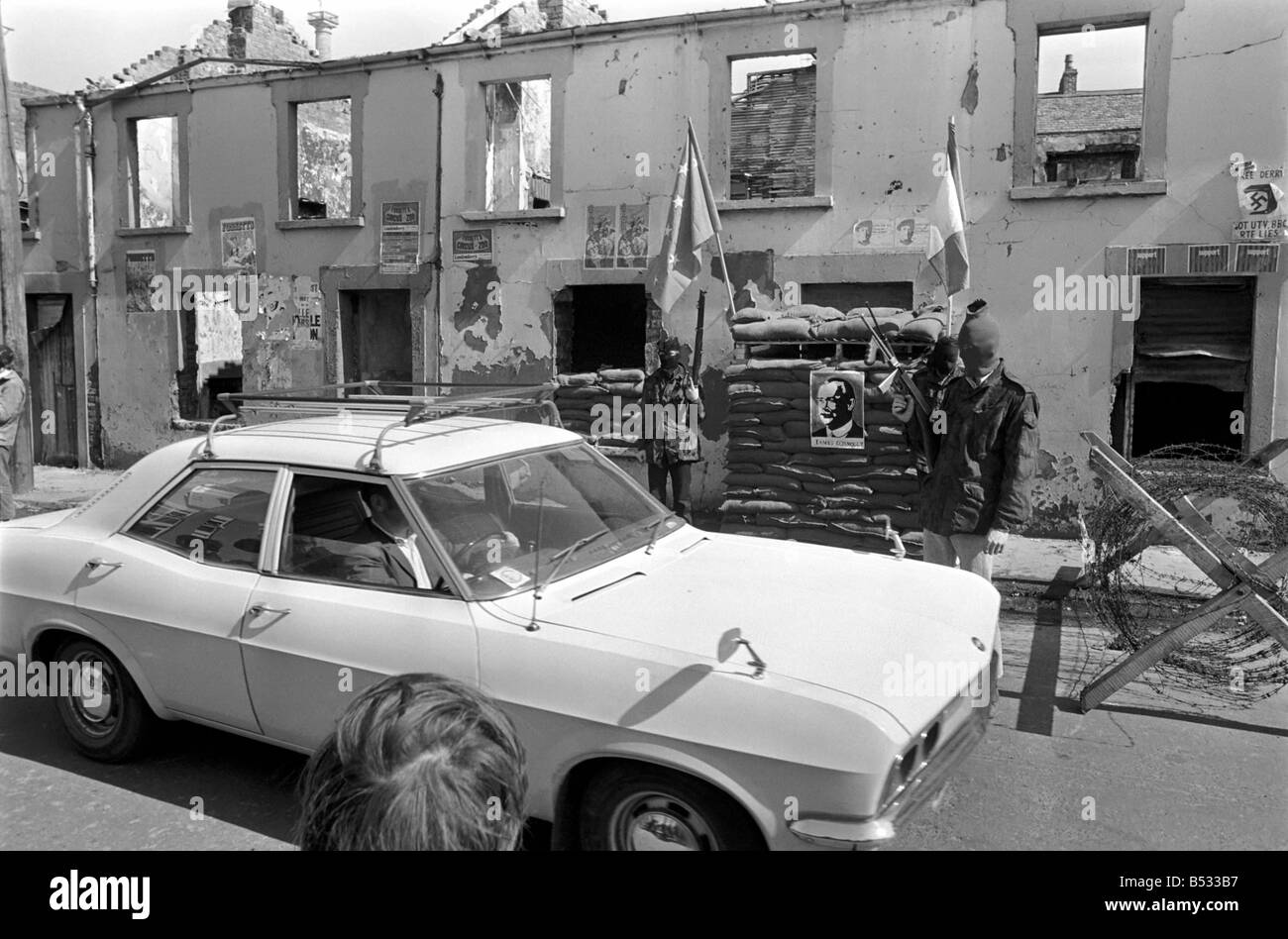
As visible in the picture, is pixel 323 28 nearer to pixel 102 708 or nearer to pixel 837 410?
pixel 837 410

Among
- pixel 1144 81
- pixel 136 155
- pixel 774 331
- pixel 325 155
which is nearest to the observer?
pixel 774 331

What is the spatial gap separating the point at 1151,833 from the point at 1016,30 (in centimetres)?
923

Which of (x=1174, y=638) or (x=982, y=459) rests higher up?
(x=982, y=459)

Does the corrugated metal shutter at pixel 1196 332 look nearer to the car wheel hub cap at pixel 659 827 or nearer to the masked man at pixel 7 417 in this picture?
the car wheel hub cap at pixel 659 827

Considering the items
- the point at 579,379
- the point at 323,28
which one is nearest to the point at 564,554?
the point at 579,379

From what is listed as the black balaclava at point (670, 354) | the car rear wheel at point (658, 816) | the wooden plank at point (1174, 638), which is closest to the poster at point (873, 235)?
the black balaclava at point (670, 354)

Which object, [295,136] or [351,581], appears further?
[295,136]

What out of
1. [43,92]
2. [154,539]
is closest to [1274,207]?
[154,539]

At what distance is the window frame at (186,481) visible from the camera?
4199 millimetres

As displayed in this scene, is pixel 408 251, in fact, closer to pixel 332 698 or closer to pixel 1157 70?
pixel 1157 70

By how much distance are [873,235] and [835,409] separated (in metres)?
2.93

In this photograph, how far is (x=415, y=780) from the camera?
4.89ft

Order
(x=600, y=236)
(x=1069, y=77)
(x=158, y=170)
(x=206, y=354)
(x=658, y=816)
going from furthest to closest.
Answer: (x=1069, y=77) → (x=158, y=170) → (x=206, y=354) → (x=600, y=236) → (x=658, y=816)

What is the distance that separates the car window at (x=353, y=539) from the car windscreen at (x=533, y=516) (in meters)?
0.14
